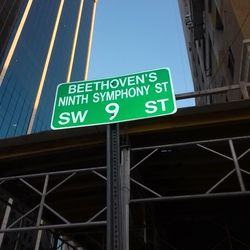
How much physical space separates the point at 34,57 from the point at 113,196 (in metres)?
85.5

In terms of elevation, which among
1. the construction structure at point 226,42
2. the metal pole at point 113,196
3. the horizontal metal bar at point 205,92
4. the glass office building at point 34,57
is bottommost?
the metal pole at point 113,196

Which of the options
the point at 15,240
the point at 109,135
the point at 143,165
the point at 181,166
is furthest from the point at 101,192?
the point at 109,135

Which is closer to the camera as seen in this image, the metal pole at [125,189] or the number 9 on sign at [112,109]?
the number 9 on sign at [112,109]

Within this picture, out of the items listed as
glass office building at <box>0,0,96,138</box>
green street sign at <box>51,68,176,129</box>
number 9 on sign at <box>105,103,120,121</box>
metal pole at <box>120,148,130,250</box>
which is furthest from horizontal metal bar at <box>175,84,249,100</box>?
glass office building at <box>0,0,96,138</box>

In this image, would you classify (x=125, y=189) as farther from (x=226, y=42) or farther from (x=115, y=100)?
(x=226, y=42)

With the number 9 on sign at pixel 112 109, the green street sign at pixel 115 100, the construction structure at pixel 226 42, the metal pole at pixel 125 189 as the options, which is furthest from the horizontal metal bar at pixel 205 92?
the number 9 on sign at pixel 112 109

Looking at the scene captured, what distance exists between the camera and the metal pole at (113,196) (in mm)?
3730

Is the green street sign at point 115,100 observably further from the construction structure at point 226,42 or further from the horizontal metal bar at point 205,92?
the construction structure at point 226,42

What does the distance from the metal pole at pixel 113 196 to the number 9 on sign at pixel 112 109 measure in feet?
0.49

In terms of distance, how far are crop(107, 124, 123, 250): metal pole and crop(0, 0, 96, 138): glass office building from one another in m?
64.2

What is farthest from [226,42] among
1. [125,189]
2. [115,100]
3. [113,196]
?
[113,196]

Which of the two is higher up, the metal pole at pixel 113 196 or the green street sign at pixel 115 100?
the green street sign at pixel 115 100

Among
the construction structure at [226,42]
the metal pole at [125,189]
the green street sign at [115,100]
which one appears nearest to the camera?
the green street sign at [115,100]

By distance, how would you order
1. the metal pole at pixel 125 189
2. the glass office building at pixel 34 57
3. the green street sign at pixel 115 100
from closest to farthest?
the green street sign at pixel 115 100 < the metal pole at pixel 125 189 < the glass office building at pixel 34 57
